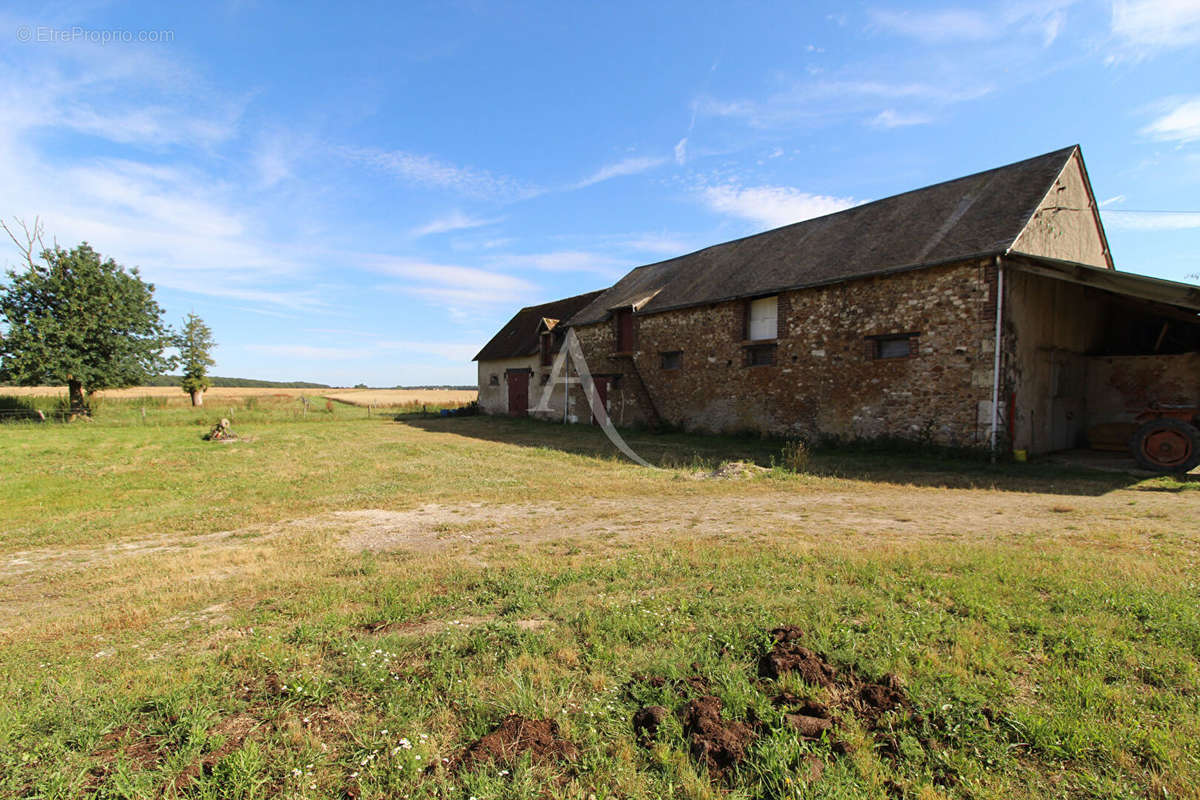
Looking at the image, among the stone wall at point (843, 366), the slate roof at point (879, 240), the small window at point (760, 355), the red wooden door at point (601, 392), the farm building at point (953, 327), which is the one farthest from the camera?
the red wooden door at point (601, 392)

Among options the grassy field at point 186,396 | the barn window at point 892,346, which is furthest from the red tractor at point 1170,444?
the grassy field at point 186,396

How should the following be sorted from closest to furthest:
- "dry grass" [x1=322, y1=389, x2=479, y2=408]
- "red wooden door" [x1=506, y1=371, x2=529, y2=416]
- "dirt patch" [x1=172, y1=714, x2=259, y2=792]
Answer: "dirt patch" [x1=172, y1=714, x2=259, y2=792] < "red wooden door" [x1=506, y1=371, x2=529, y2=416] < "dry grass" [x1=322, y1=389, x2=479, y2=408]

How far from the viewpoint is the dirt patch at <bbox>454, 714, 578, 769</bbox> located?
237 cm

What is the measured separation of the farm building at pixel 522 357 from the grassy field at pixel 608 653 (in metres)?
19.5

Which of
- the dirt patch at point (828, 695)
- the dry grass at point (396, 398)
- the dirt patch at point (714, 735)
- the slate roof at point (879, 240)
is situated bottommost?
the dirt patch at point (714, 735)

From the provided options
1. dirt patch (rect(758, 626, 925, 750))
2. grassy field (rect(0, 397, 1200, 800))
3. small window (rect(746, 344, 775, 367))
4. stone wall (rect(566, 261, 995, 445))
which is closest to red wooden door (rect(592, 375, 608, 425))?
stone wall (rect(566, 261, 995, 445))

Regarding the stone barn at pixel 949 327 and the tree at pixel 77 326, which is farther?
the tree at pixel 77 326

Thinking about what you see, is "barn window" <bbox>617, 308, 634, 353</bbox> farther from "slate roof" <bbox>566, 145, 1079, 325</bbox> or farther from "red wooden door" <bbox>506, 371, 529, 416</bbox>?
"red wooden door" <bbox>506, 371, 529, 416</bbox>

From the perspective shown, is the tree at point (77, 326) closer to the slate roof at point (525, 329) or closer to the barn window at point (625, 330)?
the slate roof at point (525, 329)

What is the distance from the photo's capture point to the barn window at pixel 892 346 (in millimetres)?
12938

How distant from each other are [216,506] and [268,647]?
21.8 feet

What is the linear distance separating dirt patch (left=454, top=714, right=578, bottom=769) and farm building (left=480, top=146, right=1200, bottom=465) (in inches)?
498

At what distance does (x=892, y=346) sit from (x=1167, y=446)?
17.5ft

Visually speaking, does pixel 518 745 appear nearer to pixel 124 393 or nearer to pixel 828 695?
pixel 828 695
